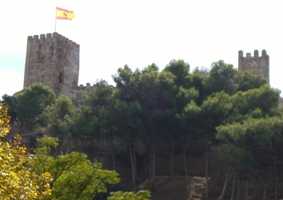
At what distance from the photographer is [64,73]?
60000 millimetres

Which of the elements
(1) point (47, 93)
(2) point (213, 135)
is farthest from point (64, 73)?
(2) point (213, 135)

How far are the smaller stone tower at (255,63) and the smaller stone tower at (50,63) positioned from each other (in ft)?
60.7

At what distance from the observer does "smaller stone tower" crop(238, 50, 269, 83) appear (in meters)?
60.6

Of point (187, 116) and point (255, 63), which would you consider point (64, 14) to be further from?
point (187, 116)

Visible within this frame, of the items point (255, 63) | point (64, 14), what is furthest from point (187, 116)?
point (255, 63)

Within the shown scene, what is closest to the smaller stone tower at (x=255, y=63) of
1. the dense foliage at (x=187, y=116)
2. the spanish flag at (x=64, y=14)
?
the dense foliage at (x=187, y=116)

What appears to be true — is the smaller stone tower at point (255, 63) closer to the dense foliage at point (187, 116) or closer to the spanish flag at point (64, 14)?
the dense foliage at point (187, 116)

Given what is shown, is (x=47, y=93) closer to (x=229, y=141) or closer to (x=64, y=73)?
(x=64, y=73)

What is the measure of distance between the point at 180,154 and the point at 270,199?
36.9ft

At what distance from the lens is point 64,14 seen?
56.0m

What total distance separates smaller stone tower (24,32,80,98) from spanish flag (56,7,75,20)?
171 inches

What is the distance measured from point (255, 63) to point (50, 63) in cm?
2195

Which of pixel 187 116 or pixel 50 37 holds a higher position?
pixel 50 37

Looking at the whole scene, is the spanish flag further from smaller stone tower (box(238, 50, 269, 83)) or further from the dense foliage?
smaller stone tower (box(238, 50, 269, 83))
